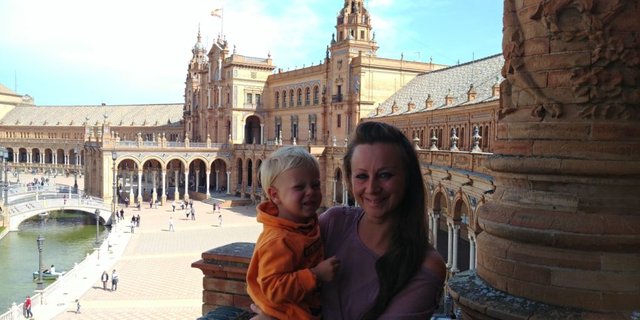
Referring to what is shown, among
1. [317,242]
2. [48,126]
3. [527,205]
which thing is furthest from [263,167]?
[48,126]

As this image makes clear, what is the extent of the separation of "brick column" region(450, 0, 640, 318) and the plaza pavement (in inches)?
758

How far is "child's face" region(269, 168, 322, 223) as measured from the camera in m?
3.39

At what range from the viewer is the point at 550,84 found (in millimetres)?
3986

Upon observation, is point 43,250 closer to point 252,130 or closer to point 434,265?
point 252,130

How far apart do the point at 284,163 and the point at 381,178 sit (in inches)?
25.1

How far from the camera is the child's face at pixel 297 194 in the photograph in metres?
3.39

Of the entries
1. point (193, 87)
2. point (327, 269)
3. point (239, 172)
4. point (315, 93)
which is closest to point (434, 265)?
point (327, 269)

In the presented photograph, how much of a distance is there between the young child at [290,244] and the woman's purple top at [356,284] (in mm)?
88

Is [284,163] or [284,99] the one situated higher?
[284,99]

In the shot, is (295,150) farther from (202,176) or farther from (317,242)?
(202,176)

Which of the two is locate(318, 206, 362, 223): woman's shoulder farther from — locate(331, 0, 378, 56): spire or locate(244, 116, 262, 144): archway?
locate(244, 116, 262, 144): archway

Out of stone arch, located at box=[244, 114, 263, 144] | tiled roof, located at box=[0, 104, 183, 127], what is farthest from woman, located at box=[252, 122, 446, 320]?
tiled roof, located at box=[0, 104, 183, 127]

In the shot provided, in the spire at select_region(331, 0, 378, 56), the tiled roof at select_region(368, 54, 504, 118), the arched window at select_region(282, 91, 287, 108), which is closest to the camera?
the tiled roof at select_region(368, 54, 504, 118)

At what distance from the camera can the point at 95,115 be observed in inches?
4038
